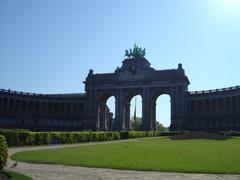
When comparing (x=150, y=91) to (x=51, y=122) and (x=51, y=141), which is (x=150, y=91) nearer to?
(x=51, y=122)

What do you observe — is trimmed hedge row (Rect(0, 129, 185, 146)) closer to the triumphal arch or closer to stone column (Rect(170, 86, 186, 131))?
stone column (Rect(170, 86, 186, 131))

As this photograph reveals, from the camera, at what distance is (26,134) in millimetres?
43938

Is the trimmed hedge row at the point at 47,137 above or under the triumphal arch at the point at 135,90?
under

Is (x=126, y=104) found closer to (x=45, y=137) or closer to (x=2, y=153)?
(x=45, y=137)

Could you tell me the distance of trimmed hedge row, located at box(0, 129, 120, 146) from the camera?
41656 mm

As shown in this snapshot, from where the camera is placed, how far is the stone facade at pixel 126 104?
106m

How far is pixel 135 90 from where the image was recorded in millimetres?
113688

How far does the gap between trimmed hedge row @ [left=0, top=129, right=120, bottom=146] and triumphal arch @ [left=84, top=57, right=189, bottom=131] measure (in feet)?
155

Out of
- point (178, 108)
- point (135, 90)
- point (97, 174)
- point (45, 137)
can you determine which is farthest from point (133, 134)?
point (97, 174)

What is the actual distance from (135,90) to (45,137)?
68.5 metres

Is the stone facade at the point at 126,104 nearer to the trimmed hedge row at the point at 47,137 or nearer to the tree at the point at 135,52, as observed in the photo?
the tree at the point at 135,52

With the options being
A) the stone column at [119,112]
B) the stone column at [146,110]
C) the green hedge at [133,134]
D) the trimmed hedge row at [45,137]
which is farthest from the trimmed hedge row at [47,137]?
the stone column at [119,112]

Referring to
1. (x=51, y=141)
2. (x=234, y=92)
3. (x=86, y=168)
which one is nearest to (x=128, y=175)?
(x=86, y=168)

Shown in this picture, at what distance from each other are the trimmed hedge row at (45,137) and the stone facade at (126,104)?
160 feet
